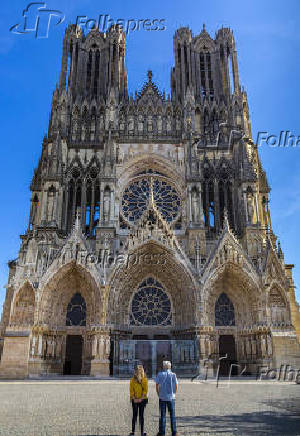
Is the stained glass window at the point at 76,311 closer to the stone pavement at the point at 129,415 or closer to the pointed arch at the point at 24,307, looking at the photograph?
the pointed arch at the point at 24,307

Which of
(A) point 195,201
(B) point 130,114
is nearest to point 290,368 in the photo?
(A) point 195,201

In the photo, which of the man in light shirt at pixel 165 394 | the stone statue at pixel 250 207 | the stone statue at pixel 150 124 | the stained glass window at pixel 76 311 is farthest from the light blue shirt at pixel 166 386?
the stone statue at pixel 150 124

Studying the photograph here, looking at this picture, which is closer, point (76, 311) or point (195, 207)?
point (76, 311)

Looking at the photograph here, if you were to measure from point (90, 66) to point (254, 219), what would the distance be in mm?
20051

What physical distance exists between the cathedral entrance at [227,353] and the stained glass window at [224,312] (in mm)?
824

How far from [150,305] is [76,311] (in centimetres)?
455

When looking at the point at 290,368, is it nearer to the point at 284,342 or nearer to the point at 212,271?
the point at 284,342

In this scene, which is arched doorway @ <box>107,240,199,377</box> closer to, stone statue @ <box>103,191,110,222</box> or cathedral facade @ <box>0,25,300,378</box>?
cathedral facade @ <box>0,25,300,378</box>

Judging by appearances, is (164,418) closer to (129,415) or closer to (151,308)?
(129,415)

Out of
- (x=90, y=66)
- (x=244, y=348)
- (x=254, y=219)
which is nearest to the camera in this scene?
(x=244, y=348)

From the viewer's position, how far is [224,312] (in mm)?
23359

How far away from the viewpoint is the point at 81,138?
29094mm

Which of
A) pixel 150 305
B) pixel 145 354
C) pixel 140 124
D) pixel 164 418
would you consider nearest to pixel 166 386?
pixel 164 418

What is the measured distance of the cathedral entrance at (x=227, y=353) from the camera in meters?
22.4
